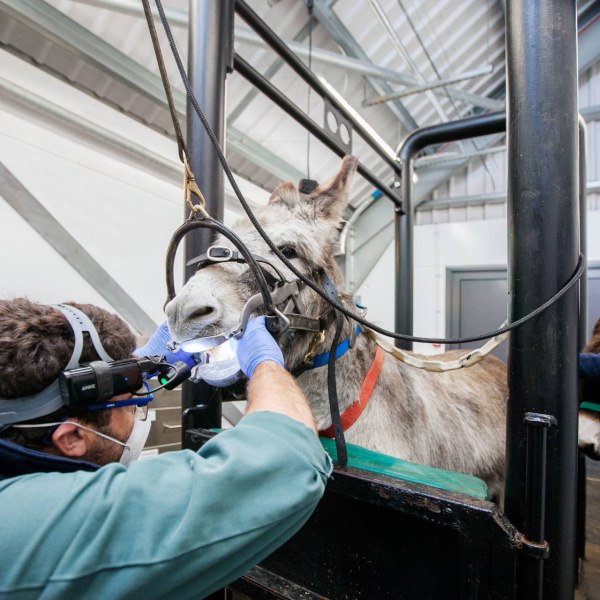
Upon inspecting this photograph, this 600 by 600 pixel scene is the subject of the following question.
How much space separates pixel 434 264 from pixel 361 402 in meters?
5.98

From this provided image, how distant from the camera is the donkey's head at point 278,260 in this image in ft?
3.84

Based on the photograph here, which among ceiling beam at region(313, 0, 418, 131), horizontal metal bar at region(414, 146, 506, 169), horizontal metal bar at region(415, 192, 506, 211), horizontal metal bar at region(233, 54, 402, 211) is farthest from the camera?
horizontal metal bar at region(415, 192, 506, 211)

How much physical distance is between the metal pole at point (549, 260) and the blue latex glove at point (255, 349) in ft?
2.19

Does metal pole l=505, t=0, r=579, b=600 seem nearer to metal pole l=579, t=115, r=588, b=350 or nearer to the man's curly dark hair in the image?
the man's curly dark hair

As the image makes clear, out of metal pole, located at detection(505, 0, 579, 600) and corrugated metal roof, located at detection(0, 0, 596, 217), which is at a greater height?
corrugated metal roof, located at detection(0, 0, 596, 217)

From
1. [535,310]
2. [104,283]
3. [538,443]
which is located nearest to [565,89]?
[535,310]

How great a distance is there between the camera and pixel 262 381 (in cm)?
90

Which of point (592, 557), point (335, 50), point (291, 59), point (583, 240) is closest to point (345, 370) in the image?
point (291, 59)

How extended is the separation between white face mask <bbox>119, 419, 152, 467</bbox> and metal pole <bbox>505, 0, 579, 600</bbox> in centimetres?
103

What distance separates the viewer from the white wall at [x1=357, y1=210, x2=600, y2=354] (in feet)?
21.3

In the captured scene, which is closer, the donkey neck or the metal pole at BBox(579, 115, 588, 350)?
the donkey neck

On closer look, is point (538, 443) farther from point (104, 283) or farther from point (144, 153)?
point (144, 153)

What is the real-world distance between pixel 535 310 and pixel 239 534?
0.84 meters

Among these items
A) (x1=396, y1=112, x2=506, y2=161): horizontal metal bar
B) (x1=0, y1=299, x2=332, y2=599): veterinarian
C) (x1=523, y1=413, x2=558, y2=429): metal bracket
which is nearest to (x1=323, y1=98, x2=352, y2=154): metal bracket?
(x1=396, y1=112, x2=506, y2=161): horizontal metal bar
